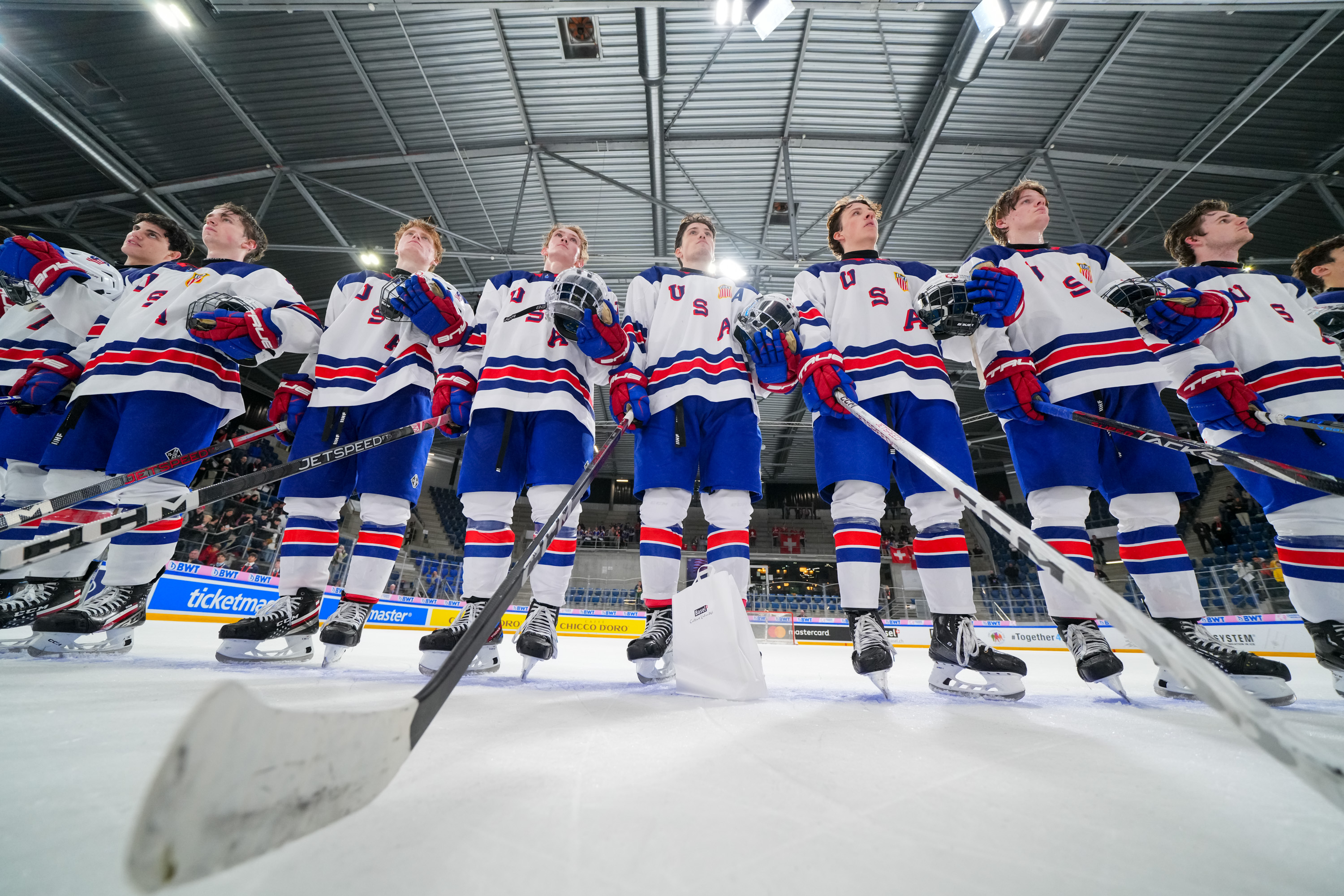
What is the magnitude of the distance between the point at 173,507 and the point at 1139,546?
3239 mm

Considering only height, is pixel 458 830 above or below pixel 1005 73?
below

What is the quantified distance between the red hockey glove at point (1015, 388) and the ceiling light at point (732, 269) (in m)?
5.61

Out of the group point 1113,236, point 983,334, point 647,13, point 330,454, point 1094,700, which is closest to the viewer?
point 1094,700

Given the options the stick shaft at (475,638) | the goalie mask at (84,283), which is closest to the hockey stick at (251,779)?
the stick shaft at (475,638)

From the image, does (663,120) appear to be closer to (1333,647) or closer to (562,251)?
(562,251)

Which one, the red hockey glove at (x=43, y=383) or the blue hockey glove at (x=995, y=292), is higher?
the blue hockey glove at (x=995, y=292)

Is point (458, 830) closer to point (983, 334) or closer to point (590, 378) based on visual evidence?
point (590, 378)

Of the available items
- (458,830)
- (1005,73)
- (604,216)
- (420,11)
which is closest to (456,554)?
(604,216)

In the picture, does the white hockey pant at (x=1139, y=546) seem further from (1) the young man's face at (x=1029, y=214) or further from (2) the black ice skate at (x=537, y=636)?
(2) the black ice skate at (x=537, y=636)

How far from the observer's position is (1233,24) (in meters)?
5.99

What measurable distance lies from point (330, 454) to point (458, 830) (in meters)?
1.96

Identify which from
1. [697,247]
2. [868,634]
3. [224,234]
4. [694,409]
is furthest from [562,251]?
[868,634]

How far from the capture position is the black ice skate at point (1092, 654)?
192cm

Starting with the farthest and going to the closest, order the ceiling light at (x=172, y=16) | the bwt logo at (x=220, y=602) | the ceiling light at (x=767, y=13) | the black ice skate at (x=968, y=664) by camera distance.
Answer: the bwt logo at (x=220, y=602) < the ceiling light at (x=172, y=16) < the ceiling light at (x=767, y=13) < the black ice skate at (x=968, y=664)
